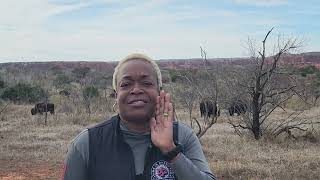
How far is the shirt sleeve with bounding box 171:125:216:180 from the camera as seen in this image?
6.83 ft

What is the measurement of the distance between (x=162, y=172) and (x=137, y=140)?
0.61ft

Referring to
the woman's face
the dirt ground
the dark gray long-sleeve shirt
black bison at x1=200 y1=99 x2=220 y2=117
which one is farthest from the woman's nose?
black bison at x1=200 y1=99 x2=220 y2=117

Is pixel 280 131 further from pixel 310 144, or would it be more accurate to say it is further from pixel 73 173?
pixel 73 173

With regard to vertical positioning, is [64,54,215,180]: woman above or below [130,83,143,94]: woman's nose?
below

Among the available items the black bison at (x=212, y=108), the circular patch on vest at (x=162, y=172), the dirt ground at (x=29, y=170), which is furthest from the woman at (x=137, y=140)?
the black bison at (x=212, y=108)

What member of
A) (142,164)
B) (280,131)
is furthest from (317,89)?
(142,164)

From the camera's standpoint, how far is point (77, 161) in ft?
7.41

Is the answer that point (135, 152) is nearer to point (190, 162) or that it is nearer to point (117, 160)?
point (117, 160)

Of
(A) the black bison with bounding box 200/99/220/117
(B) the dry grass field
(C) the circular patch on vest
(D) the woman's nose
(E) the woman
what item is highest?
(D) the woman's nose

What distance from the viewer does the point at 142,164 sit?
7.32 ft

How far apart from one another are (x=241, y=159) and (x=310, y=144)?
2967mm

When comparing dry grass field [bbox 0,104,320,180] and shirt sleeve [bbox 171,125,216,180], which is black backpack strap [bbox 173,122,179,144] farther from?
dry grass field [bbox 0,104,320,180]

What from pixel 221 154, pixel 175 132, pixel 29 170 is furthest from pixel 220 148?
pixel 175 132

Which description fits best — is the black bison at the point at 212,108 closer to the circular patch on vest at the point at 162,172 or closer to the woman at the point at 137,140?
the woman at the point at 137,140
